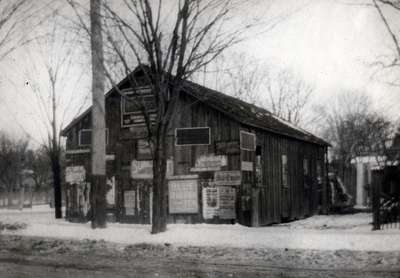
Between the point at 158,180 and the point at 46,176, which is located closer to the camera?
the point at 158,180

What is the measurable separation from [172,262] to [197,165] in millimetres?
8546

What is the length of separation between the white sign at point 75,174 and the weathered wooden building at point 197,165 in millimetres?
44

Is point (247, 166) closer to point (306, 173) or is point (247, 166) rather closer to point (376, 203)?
point (376, 203)

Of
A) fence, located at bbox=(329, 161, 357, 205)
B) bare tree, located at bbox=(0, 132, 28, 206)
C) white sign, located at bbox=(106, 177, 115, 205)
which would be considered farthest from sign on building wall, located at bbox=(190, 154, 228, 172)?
bare tree, located at bbox=(0, 132, 28, 206)

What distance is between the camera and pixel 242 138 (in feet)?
61.6

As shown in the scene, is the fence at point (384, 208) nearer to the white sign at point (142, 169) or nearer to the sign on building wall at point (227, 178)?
the sign on building wall at point (227, 178)

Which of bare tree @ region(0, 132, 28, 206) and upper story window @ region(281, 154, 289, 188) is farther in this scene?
bare tree @ region(0, 132, 28, 206)

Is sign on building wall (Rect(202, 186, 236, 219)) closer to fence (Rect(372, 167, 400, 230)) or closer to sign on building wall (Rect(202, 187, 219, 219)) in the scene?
sign on building wall (Rect(202, 187, 219, 219))

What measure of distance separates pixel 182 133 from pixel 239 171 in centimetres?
278

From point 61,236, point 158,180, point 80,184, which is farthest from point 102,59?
point 80,184

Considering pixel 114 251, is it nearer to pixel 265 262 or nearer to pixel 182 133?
pixel 265 262

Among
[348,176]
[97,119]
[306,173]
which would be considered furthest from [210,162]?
[348,176]

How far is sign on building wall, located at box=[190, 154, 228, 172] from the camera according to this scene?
1861 cm

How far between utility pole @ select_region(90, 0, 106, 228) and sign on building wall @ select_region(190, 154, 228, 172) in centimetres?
397
